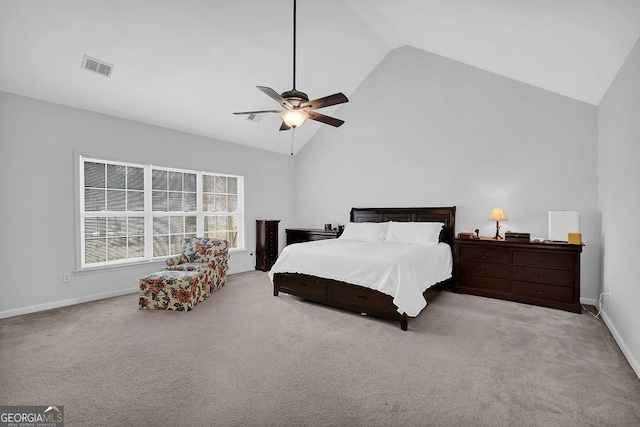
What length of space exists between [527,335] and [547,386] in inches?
38.3

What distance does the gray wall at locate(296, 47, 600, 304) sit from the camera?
4.02 meters

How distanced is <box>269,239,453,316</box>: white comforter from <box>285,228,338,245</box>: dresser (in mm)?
1599

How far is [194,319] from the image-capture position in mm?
3357

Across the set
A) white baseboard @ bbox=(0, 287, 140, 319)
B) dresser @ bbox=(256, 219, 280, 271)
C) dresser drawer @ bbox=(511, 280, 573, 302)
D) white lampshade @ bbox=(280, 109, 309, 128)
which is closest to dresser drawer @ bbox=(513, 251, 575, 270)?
dresser drawer @ bbox=(511, 280, 573, 302)

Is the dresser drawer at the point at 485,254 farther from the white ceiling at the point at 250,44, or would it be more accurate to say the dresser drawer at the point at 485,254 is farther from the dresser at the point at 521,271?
the white ceiling at the point at 250,44

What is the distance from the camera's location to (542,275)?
3830mm

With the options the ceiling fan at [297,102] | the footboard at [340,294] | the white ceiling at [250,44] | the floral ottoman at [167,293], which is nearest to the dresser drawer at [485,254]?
the footboard at [340,294]

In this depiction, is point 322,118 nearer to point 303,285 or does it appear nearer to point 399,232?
point 303,285

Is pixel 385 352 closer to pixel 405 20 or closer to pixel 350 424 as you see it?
pixel 350 424

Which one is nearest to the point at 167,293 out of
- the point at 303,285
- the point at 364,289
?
the point at 303,285

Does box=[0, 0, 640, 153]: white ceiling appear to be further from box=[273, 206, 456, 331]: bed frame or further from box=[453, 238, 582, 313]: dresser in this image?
box=[273, 206, 456, 331]: bed frame

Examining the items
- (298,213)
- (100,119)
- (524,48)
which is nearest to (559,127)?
(524,48)

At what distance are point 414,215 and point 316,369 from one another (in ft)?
11.8

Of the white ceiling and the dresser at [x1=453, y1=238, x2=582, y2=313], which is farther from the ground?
the white ceiling
